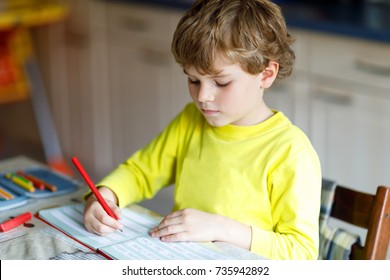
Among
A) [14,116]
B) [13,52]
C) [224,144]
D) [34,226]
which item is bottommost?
[14,116]

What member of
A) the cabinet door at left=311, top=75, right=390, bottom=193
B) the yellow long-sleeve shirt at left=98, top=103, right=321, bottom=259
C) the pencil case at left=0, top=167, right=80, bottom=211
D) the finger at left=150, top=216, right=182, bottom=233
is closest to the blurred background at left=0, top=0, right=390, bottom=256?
the cabinet door at left=311, top=75, right=390, bottom=193

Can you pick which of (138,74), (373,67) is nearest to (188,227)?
(373,67)

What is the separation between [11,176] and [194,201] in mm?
405

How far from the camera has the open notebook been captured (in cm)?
116

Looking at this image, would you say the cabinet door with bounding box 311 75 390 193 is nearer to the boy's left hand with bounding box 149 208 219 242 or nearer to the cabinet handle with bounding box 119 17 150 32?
the cabinet handle with bounding box 119 17 150 32

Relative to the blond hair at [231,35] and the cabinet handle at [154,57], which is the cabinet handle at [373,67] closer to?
the cabinet handle at [154,57]

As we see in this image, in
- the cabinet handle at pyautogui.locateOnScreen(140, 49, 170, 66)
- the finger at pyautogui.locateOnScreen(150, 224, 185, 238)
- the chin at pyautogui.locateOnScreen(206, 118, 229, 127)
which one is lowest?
the cabinet handle at pyautogui.locateOnScreen(140, 49, 170, 66)

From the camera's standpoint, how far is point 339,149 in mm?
2490

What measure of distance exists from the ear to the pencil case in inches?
17.3

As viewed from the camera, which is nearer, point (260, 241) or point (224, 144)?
point (260, 241)

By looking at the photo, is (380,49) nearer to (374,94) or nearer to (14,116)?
(374,94)
